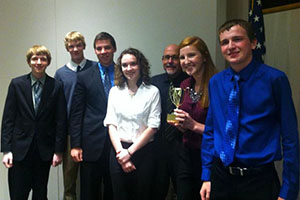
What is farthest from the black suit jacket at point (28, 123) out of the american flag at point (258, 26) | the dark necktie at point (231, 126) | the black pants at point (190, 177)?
the american flag at point (258, 26)

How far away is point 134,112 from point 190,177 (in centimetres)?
70

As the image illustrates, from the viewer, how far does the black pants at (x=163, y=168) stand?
2465mm

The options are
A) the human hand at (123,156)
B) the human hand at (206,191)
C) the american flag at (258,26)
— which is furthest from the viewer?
the american flag at (258,26)

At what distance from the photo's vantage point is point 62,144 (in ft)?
8.98

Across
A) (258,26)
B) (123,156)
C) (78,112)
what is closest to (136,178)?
(123,156)

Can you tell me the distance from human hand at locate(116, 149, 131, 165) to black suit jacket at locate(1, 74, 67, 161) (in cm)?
74

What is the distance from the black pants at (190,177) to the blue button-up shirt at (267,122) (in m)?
0.47

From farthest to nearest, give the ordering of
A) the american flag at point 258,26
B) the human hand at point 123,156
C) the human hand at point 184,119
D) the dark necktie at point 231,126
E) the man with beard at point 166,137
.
Answer: the american flag at point 258,26, the man with beard at point 166,137, the human hand at point 123,156, the human hand at point 184,119, the dark necktie at point 231,126

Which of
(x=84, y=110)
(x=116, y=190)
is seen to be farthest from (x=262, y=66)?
(x=84, y=110)

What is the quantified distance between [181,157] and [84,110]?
1.08 metres

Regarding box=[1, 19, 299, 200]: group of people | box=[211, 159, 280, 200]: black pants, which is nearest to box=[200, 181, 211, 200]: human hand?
box=[1, 19, 299, 200]: group of people

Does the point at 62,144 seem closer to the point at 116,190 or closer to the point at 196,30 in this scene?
the point at 116,190

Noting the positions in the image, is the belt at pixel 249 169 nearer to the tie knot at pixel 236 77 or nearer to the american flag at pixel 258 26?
the tie knot at pixel 236 77

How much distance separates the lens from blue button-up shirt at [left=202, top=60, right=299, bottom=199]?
1472 millimetres
